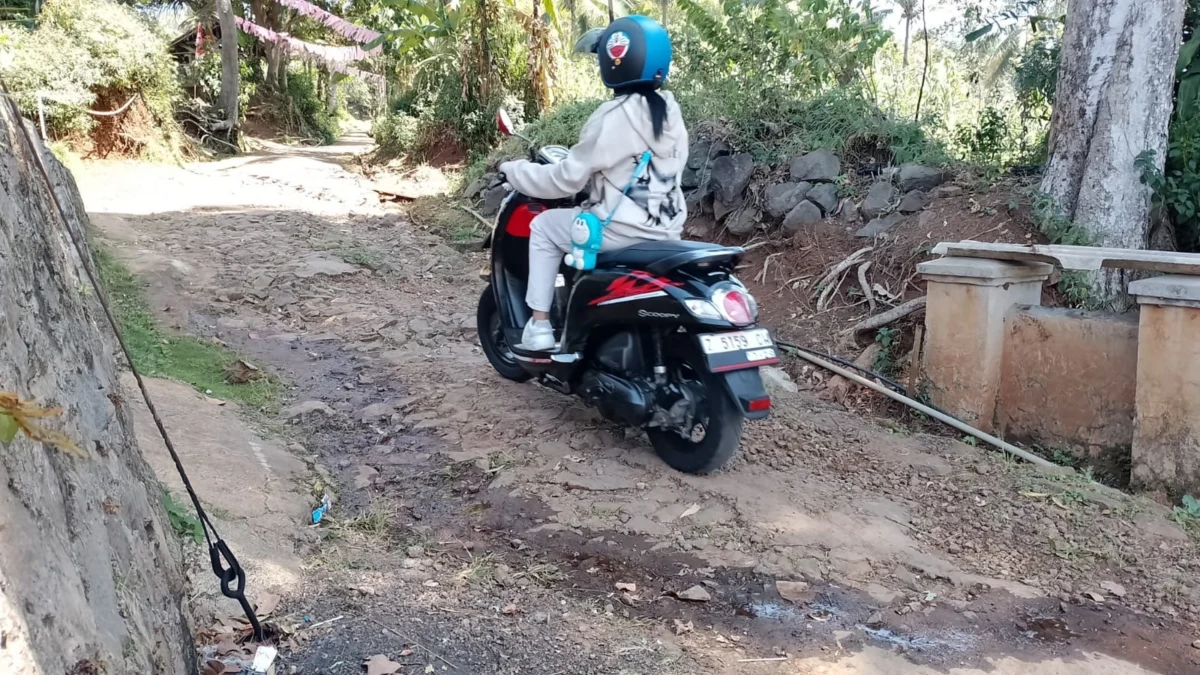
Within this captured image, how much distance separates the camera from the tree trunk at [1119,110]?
5.74 metres

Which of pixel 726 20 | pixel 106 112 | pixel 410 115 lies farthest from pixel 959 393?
pixel 106 112

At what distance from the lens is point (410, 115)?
15852mm

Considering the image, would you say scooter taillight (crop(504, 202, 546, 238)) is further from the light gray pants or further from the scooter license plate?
the scooter license plate

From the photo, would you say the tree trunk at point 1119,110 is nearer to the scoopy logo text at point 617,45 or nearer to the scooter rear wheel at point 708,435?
the scooter rear wheel at point 708,435

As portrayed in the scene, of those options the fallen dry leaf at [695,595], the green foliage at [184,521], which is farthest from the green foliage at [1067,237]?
the green foliage at [184,521]

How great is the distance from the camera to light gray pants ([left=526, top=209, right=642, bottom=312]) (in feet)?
14.4

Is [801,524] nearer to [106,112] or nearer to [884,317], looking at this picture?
[884,317]

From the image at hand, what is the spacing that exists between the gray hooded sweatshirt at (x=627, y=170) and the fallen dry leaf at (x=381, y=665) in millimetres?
2241

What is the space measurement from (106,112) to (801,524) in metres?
14.1

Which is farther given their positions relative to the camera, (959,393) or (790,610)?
(959,393)

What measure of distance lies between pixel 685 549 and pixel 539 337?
139cm

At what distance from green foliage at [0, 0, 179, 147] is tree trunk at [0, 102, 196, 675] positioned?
12652 millimetres

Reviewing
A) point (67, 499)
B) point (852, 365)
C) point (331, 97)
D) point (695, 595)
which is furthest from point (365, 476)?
point (331, 97)

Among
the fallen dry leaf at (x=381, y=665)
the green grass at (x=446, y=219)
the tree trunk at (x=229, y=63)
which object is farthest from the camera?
the tree trunk at (x=229, y=63)
